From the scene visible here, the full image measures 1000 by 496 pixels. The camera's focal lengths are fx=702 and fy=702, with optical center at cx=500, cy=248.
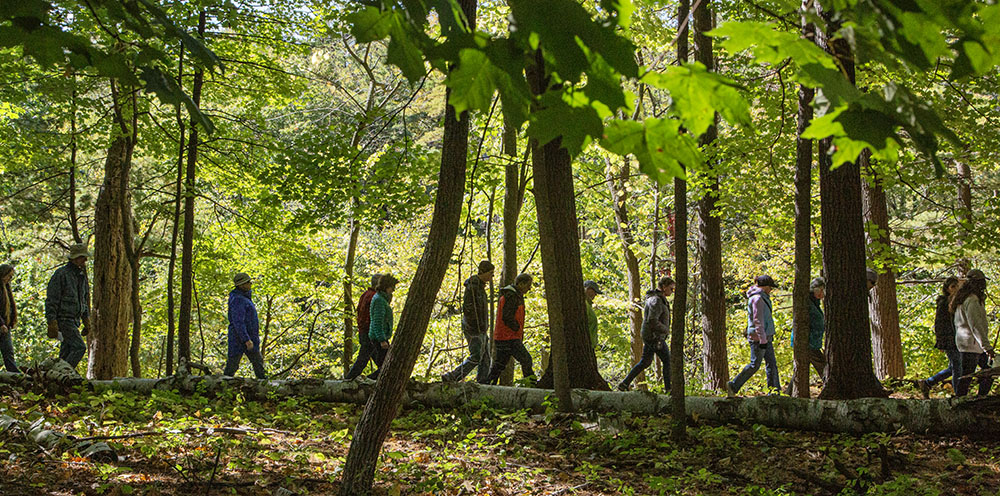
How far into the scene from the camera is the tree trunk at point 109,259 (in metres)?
11.2

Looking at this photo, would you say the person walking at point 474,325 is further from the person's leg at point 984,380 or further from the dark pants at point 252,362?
the person's leg at point 984,380

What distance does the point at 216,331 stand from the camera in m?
25.5

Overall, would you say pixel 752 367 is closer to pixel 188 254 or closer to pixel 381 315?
pixel 381 315

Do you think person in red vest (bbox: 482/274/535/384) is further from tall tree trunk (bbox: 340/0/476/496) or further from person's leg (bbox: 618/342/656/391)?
tall tree trunk (bbox: 340/0/476/496)

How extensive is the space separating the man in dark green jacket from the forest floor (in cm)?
168

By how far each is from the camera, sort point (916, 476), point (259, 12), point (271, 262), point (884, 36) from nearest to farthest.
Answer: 1. point (884, 36)
2. point (916, 476)
3. point (259, 12)
4. point (271, 262)

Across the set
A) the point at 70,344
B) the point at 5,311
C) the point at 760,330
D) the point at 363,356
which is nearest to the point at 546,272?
the point at 363,356

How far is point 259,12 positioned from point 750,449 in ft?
30.1

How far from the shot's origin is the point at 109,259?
447 inches

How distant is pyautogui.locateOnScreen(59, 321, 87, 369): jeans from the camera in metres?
8.54

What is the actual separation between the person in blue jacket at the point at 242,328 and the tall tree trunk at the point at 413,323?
4934 millimetres

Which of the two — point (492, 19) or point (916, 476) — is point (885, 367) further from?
point (492, 19)

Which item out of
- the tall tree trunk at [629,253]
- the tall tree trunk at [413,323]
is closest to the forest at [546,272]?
the tall tree trunk at [413,323]

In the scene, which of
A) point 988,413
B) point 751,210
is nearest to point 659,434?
point 988,413
